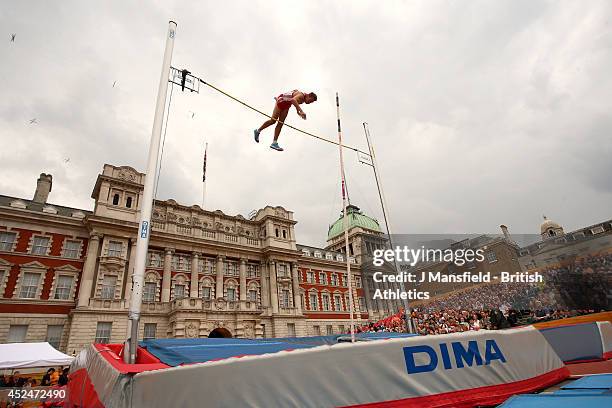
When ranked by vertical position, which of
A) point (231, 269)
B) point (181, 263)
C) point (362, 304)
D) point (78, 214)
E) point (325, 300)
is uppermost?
point (78, 214)

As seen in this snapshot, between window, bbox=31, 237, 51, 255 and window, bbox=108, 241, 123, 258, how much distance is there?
4.37 m

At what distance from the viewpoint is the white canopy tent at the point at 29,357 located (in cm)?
1198

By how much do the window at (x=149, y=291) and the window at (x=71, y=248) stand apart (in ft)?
20.0

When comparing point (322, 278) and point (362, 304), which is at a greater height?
point (322, 278)

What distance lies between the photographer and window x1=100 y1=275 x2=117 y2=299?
25.0 meters

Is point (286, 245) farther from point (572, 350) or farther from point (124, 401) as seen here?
point (124, 401)

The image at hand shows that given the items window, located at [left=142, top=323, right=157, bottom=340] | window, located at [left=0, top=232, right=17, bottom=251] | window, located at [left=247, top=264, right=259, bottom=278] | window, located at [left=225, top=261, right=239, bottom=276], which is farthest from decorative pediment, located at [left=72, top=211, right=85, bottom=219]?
window, located at [left=247, top=264, right=259, bottom=278]

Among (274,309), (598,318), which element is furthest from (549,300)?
(274,309)

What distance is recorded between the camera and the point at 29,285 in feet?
77.0

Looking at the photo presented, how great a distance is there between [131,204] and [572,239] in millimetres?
37811

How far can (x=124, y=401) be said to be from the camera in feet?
9.52

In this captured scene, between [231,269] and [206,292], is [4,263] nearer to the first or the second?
[206,292]

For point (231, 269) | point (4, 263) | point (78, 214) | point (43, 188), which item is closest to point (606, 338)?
point (231, 269)

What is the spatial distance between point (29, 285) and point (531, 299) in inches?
1453
